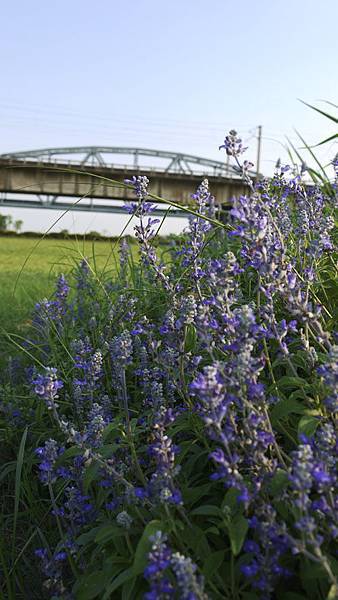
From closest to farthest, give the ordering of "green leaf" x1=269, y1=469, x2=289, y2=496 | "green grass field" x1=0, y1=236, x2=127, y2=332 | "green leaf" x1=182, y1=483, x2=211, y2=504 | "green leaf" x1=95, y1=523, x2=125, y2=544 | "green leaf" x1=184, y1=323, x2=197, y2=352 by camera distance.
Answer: "green leaf" x1=269, y1=469, x2=289, y2=496 < "green leaf" x1=95, y1=523, x2=125, y2=544 < "green leaf" x1=182, y1=483, x2=211, y2=504 < "green leaf" x1=184, y1=323, x2=197, y2=352 < "green grass field" x1=0, y1=236, x2=127, y2=332

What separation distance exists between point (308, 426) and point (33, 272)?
41.3 ft

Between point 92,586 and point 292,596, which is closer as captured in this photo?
point 292,596

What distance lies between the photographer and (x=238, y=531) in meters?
1.89

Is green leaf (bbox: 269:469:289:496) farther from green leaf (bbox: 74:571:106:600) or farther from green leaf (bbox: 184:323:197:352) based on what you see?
green leaf (bbox: 184:323:197:352)

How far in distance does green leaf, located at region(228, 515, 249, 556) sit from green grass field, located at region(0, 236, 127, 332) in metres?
2.32

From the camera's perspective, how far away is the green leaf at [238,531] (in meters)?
1.82

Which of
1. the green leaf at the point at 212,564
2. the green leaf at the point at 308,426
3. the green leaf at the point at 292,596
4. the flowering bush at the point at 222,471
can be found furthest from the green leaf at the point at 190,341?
the green leaf at the point at 292,596

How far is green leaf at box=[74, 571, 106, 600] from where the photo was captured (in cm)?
217

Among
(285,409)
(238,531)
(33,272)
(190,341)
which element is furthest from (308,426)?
(33,272)

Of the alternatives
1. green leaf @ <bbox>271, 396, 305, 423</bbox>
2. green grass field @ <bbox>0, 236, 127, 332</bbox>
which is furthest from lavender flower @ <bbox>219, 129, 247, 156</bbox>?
green grass field @ <bbox>0, 236, 127, 332</bbox>

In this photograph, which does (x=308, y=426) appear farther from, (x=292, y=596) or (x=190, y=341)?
(x=190, y=341)

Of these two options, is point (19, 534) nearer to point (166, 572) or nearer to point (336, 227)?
point (166, 572)

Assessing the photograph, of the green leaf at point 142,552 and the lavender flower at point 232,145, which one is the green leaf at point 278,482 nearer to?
the green leaf at point 142,552

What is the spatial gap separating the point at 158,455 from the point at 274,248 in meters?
1.01
